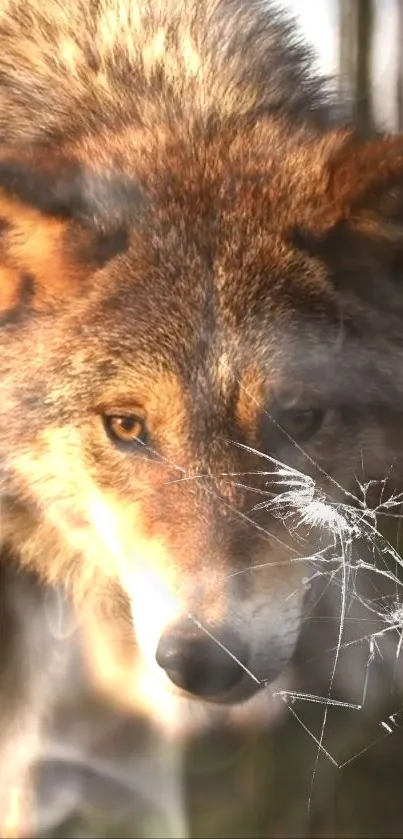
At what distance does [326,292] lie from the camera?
820 millimetres

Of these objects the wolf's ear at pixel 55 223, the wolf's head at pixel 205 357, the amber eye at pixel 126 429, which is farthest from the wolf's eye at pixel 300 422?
the wolf's ear at pixel 55 223

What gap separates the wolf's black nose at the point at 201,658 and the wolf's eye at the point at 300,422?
212 mm

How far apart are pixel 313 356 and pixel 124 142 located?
317 millimetres

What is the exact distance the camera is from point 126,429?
810 mm

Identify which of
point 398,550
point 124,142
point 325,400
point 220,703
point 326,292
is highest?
point 124,142

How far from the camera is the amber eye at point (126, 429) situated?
81 centimetres

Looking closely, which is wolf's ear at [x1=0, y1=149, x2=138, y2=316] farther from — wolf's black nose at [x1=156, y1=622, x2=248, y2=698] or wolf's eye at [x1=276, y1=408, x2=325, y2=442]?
wolf's black nose at [x1=156, y1=622, x2=248, y2=698]

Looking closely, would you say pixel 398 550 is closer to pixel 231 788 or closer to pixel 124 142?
pixel 231 788

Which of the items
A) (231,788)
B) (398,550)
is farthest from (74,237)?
(231,788)

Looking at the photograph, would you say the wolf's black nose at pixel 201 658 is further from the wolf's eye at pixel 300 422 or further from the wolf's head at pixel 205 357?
the wolf's eye at pixel 300 422

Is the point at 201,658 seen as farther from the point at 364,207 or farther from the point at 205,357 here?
the point at 364,207

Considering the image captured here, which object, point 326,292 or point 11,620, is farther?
point 11,620

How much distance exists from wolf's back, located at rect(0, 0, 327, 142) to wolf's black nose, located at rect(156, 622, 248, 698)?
0.55m

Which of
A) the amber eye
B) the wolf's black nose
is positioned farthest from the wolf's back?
the wolf's black nose
